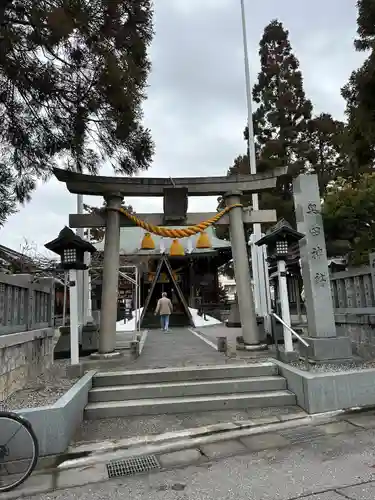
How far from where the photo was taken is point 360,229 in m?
9.38

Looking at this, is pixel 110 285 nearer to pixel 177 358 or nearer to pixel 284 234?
pixel 177 358

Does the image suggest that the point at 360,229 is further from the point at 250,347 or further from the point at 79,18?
the point at 79,18

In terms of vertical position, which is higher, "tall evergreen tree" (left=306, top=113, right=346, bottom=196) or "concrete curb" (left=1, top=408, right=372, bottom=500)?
"tall evergreen tree" (left=306, top=113, right=346, bottom=196)

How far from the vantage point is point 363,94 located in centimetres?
720

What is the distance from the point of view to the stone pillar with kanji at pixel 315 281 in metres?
6.84

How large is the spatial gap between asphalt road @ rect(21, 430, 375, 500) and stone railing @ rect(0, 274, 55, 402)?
2781 millimetres

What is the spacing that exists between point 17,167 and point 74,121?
1472mm

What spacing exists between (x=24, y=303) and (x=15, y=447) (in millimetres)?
3494

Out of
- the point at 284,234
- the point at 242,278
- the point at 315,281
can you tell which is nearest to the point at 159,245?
the point at 242,278

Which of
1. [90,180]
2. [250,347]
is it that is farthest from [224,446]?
[90,180]

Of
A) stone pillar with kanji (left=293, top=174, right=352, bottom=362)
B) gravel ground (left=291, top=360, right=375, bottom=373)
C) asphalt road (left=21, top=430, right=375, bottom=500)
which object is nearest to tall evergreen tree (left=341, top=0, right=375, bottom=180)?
stone pillar with kanji (left=293, top=174, right=352, bottom=362)

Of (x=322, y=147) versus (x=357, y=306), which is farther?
(x=322, y=147)

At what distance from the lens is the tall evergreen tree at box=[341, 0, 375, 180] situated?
269 inches

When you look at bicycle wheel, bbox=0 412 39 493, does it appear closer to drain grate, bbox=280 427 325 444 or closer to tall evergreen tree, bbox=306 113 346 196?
drain grate, bbox=280 427 325 444
